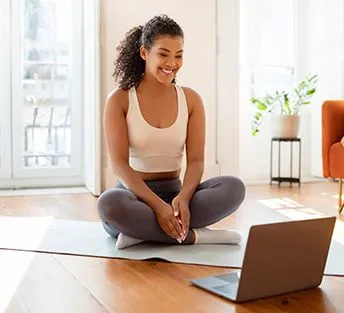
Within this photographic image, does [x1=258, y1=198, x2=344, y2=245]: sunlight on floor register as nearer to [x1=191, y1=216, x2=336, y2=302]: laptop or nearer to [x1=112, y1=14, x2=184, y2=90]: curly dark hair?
[x1=191, y1=216, x2=336, y2=302]: laptop

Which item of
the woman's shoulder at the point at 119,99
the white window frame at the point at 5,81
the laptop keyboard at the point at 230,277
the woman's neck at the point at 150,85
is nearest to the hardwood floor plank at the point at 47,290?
the laptop keyboard at the point at 230,277

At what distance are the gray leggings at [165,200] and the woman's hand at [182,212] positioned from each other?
8 centimetres

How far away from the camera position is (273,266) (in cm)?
166

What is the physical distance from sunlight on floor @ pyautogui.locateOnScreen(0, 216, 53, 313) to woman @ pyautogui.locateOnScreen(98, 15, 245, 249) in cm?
31

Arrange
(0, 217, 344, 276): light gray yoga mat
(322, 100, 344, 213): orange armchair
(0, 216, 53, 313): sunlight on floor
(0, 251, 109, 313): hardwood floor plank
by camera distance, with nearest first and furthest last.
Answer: (0, 251, 109, 313): hardwood floor plank < (0, 216, 53, 313): sunlight on floor < (0, 217, 344, 276): light gray yoga mat < (322, 100, 344, 213): orange armchair

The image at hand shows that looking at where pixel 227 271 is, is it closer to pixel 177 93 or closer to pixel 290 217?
pixel 177 93

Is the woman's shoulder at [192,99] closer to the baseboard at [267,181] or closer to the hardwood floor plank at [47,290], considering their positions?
the hardwood floor plank at [47,290]

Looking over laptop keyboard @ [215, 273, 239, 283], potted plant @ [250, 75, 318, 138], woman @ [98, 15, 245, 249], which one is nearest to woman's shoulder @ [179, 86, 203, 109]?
woman @ [98, 15, 245, 249]

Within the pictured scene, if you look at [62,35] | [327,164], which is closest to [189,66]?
[62,35]

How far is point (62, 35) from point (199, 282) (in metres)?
2.73

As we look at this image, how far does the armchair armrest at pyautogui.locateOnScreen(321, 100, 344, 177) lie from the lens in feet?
10.8

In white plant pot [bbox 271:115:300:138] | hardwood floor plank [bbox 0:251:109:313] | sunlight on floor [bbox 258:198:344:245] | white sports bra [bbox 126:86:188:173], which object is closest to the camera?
hardwood floor plank [bbox 0:251:109:313]

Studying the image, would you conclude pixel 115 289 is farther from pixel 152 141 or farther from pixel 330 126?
pixel 330 126

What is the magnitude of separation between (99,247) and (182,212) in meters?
0.35
